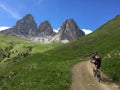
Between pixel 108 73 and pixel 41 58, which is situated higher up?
pixel 41 58

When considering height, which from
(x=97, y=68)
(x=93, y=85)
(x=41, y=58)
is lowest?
(x=93, y=85)

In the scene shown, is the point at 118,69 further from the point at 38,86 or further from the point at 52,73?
the point at 38,86

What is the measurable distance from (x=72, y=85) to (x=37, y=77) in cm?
688

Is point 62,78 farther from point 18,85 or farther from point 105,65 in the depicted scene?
point 105,65

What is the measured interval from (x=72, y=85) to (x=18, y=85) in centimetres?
639

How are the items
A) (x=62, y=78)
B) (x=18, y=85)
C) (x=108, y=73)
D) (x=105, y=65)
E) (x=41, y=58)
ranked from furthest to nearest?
(x=41, y=58) < (x=105, y=65) < (x=108, y=73) < (x=62, y=78) < (x=18, y=85)

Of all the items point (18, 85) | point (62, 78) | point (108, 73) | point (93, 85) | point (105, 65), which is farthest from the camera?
point (105, 65)

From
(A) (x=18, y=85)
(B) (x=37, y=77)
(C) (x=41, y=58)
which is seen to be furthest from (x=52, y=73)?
(C) (x=41, y=58)

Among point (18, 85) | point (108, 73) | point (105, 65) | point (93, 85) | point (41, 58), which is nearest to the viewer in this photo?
point (93, 85)

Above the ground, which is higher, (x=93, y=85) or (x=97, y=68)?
(x=97, y=68)

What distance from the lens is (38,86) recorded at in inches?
1224

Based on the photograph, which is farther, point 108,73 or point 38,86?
point 108,73

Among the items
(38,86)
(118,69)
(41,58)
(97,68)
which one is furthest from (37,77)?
(41,58)

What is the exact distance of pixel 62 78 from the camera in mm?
35188
